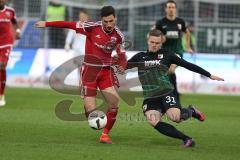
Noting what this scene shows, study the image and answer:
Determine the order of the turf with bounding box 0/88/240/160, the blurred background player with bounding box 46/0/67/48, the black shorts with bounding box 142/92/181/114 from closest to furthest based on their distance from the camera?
the turf with bounding box 0/88/240/160, the black shorts with bounding box 142/92/181/114, the blurred background player with bounding box 46/0/67/48

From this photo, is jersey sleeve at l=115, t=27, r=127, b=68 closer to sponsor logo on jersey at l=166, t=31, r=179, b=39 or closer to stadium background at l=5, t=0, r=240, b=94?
sponsor logo on jersey at l=166, t=31, r=179, b=39

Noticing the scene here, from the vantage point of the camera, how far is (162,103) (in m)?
9.98

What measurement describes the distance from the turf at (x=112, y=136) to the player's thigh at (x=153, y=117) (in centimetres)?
34

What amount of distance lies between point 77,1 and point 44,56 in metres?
3.44

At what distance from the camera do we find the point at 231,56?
72.4 ft

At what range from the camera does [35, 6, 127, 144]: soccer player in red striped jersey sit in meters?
9.92

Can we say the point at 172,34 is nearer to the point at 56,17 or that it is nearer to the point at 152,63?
the point at 152,63

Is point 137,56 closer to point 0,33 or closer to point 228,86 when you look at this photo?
point 0,33

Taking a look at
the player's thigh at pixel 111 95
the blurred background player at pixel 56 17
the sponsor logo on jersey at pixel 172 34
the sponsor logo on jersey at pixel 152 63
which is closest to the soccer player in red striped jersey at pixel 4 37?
the sponsor logo on jersey at pixel 172 34

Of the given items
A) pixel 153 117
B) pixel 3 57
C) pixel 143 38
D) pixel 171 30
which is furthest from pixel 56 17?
pixel 153 117

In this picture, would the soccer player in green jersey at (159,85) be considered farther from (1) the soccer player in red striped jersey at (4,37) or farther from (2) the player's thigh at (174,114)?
(1) the soccer player in red striped jersey at (4,37)

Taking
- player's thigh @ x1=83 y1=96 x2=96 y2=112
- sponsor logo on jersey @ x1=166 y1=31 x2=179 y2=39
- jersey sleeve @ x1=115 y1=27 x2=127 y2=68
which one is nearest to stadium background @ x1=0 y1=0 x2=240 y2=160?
player's thigh @ x1=83 y1=96 x2=96 y2=112

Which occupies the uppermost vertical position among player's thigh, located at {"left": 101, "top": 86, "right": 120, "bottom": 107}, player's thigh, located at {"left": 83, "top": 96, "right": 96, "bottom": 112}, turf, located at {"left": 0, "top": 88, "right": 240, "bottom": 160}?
player's thigh, located at {"left": 101, "top": 86, "right": 120, "bottom": 107}

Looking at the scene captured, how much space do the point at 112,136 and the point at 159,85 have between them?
114 cm
